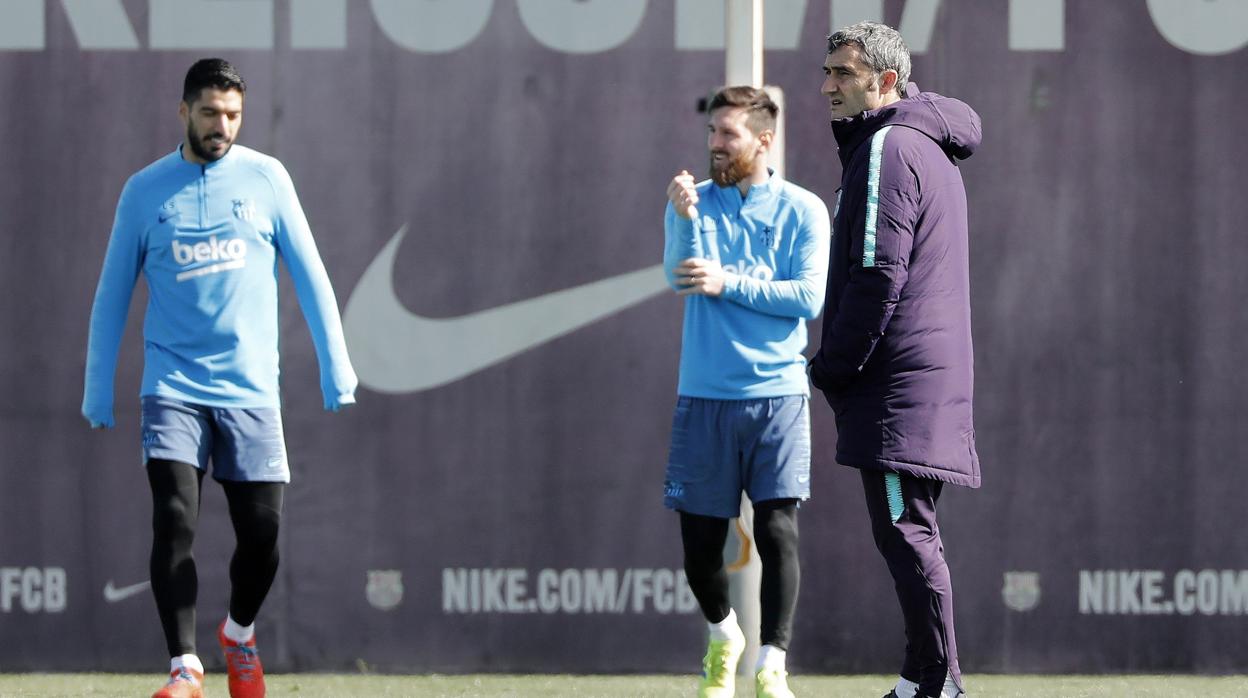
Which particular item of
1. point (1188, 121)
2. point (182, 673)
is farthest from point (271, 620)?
point (1188, 121)

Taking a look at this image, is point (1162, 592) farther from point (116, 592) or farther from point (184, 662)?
point (116, 592)

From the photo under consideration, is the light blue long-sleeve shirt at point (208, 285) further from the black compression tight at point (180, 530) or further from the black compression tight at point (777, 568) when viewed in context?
the black compression tight at point (777, 568)

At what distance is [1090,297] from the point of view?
5.09m

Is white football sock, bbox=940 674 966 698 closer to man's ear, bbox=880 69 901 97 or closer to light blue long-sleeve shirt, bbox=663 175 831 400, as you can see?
light blue long-sleeve shirt, bbox=663 175 831 400

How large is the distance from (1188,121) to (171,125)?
11.2 feet

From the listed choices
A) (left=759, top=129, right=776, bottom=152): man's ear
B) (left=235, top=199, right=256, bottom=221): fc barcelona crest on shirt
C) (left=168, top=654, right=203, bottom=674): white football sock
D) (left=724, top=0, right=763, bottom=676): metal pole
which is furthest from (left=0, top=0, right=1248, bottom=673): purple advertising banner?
(left=168, top=654, right=203, bottom=674): white football sock

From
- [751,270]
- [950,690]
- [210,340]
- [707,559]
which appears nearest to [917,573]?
[950,690]

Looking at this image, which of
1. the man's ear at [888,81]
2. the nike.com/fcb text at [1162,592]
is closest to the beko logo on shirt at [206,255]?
the man's ear at [888,81]

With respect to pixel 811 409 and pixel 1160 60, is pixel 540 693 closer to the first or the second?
pixel 811 409

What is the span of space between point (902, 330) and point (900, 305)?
59mm

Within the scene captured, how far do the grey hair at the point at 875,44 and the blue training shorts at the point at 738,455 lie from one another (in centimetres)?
99

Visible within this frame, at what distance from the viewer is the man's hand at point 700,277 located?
4113 millimetres

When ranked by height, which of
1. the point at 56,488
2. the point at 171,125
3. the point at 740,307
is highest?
the point at 171,125

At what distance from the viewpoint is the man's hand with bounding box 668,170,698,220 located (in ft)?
13.5
